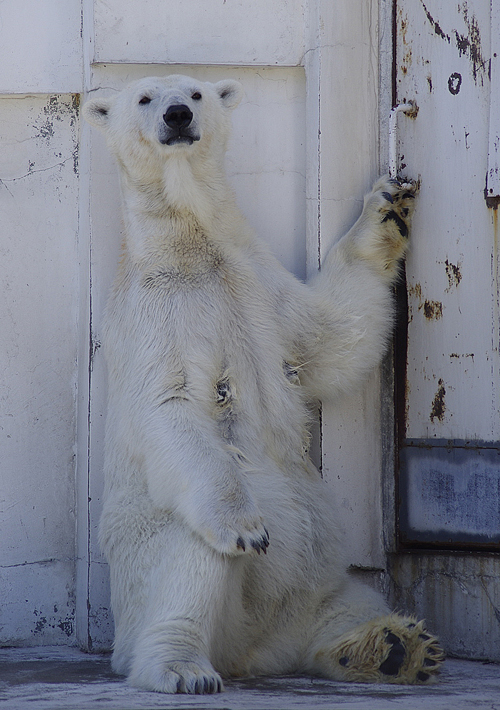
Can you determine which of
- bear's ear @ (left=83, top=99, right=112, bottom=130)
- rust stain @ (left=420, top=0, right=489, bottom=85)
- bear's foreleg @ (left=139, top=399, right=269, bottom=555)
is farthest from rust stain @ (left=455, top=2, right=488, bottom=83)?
bear's foreleg @ (left=139, top=399, right=269, bottom=555)

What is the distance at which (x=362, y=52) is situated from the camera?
452cm

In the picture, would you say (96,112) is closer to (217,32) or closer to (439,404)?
(217,32)

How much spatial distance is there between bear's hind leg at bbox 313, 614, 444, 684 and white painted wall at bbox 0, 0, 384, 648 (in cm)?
76

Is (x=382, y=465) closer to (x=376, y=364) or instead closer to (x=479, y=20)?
(x=376, y=364)

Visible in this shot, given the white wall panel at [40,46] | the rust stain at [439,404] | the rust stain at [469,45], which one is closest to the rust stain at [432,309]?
the rust stain at [439,404]

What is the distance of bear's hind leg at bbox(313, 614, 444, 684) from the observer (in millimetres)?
3502

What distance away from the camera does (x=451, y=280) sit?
435cm

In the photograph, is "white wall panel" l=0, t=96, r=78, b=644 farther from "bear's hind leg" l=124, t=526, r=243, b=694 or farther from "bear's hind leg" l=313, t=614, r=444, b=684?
"bear's hind leg" l=313, t=614, r=444, b=684

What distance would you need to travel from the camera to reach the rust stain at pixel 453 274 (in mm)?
4332

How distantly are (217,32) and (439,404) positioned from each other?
6.89 feet

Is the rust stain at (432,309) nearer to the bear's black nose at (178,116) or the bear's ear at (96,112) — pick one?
the bear's black nose at (178,116)

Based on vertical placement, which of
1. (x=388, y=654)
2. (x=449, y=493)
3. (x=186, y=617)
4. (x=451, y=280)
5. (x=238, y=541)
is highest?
(x=451, y=280)

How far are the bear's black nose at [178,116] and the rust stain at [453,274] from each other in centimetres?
136

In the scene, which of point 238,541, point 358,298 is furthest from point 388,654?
point 358,298
